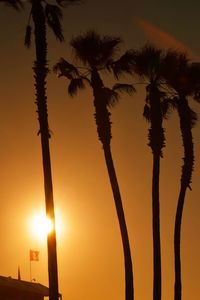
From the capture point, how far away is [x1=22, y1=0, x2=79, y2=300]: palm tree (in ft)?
101

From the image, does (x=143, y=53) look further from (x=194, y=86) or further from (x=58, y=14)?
(x=58, y=14)

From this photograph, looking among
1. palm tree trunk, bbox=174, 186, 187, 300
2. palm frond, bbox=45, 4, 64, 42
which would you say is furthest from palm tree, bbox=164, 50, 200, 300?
palm frond, bbox=45, 4, 64, 42

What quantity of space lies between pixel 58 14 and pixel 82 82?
14.8ft

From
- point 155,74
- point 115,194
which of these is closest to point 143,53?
point 155,74

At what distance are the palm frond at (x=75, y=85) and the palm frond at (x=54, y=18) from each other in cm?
375

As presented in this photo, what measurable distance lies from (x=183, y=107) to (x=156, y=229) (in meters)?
6.51

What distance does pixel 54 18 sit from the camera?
34.7 m

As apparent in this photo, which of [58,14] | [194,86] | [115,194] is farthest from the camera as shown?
[194,86]

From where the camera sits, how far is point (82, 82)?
38.2m

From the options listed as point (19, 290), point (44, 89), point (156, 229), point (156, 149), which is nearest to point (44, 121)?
point (44, 89)

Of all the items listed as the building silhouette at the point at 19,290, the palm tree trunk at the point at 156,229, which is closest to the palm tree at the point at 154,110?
the palm tree trunk at the point at 156,229

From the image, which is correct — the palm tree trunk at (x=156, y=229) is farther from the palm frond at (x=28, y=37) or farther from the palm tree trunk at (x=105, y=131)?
the palm frond at (x=28, y=37)

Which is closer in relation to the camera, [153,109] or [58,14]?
[58,14]

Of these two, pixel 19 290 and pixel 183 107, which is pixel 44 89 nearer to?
pixel 183 107
